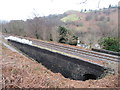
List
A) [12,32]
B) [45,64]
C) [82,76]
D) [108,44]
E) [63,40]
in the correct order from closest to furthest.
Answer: [82,76] < [45,64] < [108,44] < [63,40] < [12,32]

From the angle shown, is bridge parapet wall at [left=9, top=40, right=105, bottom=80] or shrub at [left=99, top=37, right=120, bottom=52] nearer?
bridge parapet wall at [left=9, top=40, right=105, bottom=80]

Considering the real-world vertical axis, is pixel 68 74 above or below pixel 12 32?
below

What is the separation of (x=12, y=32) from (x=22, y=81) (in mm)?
38932

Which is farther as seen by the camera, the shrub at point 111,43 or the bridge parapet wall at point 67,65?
Result: the shrub at point 111,43

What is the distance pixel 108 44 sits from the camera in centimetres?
1476

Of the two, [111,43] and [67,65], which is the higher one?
[111,43]

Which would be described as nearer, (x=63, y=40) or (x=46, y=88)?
(x=46, y=88)

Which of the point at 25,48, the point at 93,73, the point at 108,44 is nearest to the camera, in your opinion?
the point at 93,73

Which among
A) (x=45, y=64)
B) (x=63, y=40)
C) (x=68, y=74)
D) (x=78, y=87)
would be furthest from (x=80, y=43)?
(x=78, y=87)

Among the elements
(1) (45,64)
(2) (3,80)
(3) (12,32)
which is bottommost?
(1) (45,64)

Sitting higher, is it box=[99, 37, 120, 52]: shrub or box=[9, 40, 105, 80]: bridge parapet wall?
box=[99, 37, 120, 52]: shrub

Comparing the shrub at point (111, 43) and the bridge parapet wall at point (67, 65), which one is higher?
the shrub at point (111, 43)

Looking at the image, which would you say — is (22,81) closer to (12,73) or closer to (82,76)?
(12,73)

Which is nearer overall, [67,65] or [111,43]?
[67,65]
